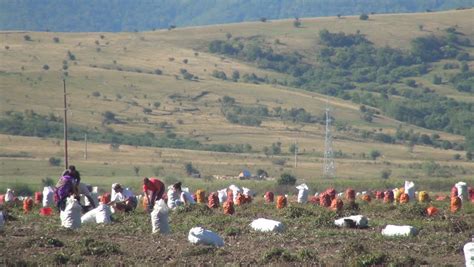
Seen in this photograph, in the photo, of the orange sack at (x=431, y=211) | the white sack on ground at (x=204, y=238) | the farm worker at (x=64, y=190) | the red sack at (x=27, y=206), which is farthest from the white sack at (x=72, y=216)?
the orange sack at (x=431, y=211)

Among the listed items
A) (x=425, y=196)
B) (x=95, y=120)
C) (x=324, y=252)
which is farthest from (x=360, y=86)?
(x=324, y=252)

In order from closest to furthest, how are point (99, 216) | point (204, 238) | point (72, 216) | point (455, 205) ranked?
point (204, 238)
point (72, 216)
point (99, 216)
point (455, 205)

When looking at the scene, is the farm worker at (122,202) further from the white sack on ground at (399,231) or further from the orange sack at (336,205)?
the white sack on ground at (399,231)

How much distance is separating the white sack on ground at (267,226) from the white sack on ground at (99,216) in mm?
3825

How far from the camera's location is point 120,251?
80.6ft

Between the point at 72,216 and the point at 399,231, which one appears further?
the point at 72,216

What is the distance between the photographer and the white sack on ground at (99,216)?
31125mm

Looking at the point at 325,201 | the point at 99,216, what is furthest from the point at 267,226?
the point at 325,201

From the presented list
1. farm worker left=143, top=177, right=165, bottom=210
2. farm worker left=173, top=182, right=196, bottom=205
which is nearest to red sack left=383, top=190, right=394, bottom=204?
farm worker left=173, top=182, right=196, bottom=205

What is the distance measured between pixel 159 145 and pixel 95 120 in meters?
9.10

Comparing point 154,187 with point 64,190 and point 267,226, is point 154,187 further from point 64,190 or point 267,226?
point 267,226

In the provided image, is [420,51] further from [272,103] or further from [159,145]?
[159,145]

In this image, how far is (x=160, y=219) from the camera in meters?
28.1

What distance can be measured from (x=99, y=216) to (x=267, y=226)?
14.8 feet
